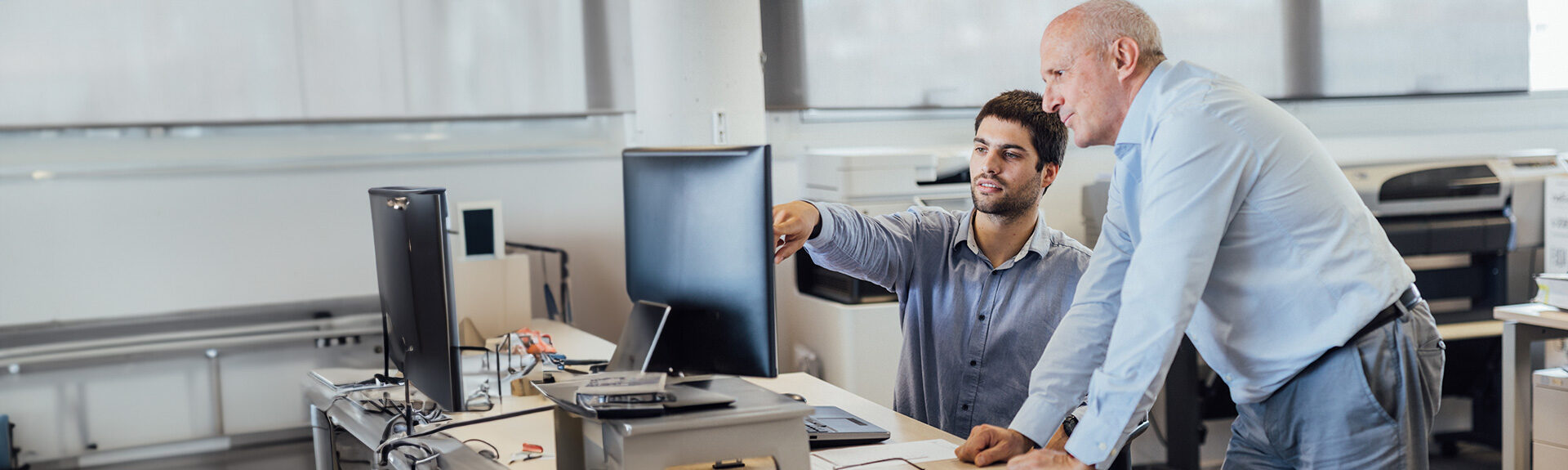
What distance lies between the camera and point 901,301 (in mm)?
2201

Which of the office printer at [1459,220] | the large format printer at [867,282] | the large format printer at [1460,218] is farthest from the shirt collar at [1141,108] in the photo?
the office printer at [1459,220]

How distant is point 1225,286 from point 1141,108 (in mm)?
280

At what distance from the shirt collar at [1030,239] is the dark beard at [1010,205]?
0.04 metres

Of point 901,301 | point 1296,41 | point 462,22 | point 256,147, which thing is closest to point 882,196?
point 901,301

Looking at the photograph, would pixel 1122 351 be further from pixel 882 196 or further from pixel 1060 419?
pixel 882 196

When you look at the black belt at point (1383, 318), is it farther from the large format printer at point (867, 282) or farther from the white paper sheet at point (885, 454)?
the large format printer at point (867, 282)

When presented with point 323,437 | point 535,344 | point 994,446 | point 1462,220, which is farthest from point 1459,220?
point 323,437

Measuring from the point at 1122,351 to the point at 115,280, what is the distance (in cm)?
275

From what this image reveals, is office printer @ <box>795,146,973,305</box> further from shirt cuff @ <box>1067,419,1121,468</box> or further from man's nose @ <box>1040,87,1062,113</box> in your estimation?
shirt cuff @ <box>1067,419,1121,468</box>

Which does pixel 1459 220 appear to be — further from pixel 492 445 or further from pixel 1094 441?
pixel 492 445

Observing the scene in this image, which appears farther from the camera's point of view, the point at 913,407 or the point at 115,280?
the point at 115,280

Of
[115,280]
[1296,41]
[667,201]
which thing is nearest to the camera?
[667,201]

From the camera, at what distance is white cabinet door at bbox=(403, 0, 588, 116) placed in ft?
10.4

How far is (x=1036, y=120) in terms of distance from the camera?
1.99 metres
